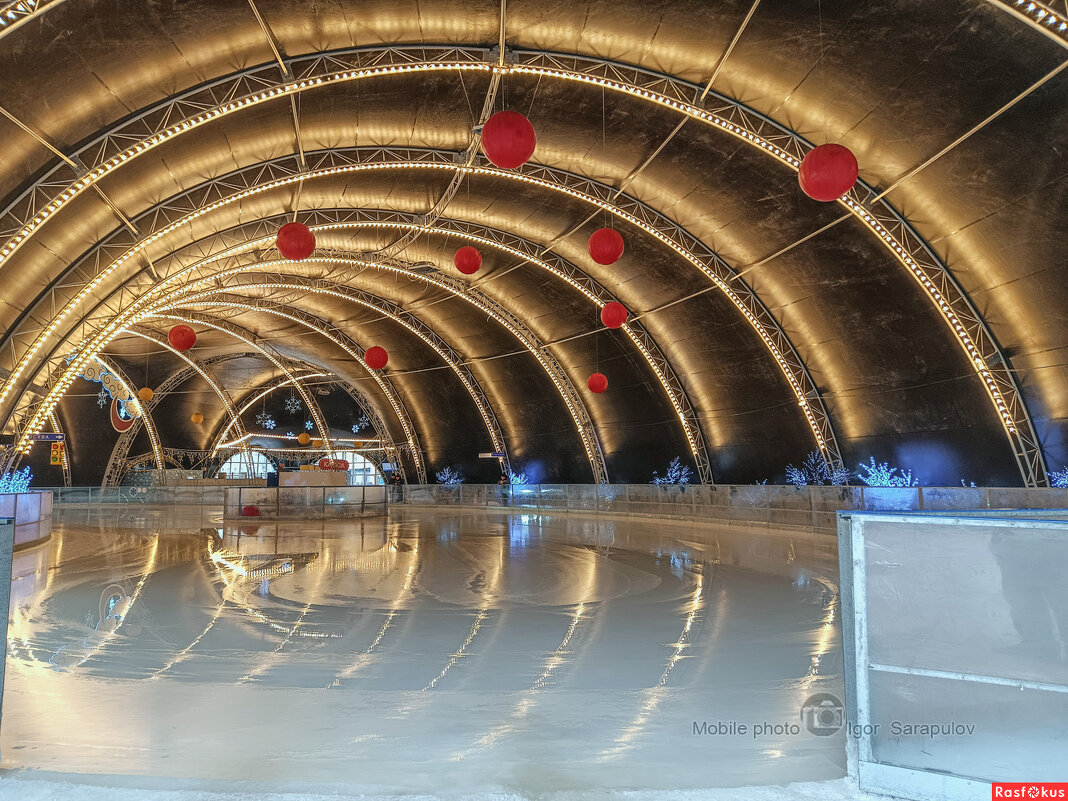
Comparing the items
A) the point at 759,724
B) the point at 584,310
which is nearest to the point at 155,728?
the point at 759,724

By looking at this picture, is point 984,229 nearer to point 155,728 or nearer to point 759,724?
point 759,724

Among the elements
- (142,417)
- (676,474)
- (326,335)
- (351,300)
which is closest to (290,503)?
(351,300)

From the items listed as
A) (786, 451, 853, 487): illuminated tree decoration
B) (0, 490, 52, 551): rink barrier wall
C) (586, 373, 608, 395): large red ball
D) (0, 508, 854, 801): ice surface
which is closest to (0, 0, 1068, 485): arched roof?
(786, 451, 853, 487): illuminated tree decoration

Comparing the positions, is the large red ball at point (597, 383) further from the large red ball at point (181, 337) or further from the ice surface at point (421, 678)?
the large red ball at point (181, 337)

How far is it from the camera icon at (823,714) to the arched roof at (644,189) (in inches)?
454

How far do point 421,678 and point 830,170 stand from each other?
337 inches

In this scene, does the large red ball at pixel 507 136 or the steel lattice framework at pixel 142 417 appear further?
the steel lattice framework at pixel 142 417

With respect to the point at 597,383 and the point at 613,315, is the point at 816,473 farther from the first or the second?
the point at 613,315

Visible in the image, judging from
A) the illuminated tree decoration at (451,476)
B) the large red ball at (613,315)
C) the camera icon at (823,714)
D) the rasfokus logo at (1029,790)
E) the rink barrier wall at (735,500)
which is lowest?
the camera icon at (823,714)

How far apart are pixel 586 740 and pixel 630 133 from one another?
17171mm

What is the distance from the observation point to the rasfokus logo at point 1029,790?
3.40m

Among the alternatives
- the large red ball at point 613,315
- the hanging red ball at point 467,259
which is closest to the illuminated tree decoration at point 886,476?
the large red ball at point 613,315

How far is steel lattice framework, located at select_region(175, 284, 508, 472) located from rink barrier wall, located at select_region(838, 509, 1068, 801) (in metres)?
29.1

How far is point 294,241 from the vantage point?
44.7 ft
